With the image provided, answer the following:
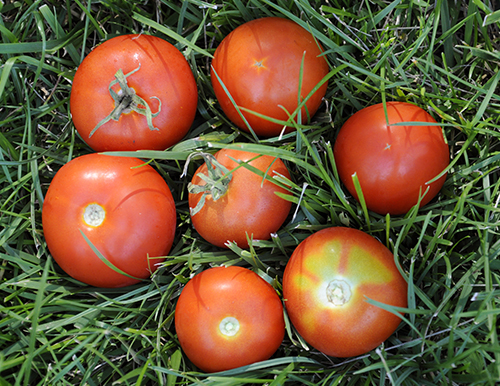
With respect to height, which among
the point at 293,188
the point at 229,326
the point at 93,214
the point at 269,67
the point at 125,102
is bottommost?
the point at 229,326

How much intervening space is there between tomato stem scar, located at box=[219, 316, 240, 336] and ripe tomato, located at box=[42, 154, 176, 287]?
51cm

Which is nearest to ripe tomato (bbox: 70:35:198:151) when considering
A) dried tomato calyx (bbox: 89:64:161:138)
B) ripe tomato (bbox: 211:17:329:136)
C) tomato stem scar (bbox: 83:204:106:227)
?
dried tomato calyx (bbox: 89:64:161:138)

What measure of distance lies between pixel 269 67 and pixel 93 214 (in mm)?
1127

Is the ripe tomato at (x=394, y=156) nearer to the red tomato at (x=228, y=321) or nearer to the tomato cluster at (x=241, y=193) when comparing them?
the tomato cluster at (x=241, y=193)

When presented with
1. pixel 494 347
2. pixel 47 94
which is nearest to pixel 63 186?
pixel 47 94

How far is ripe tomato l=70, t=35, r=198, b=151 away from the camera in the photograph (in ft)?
7.33

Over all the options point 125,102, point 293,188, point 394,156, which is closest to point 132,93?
point 125,102

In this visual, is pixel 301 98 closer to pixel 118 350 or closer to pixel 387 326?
pixel 387 326

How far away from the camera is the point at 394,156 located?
6.69 ft

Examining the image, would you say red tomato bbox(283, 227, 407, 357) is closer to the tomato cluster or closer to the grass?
the tomato cluster

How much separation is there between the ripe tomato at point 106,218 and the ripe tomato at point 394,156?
1.02m

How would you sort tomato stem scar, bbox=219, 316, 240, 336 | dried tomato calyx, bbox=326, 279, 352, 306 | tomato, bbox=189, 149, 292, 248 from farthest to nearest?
tomato, bbox=189, 149, 292, 248 → tomato stem scar, bbox=219, 316, 240, 336 → dried tomato calyx, bbox=326, 279, 352, 306

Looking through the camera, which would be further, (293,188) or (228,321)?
(293,188)

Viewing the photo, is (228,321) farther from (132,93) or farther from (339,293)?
(132,93)
